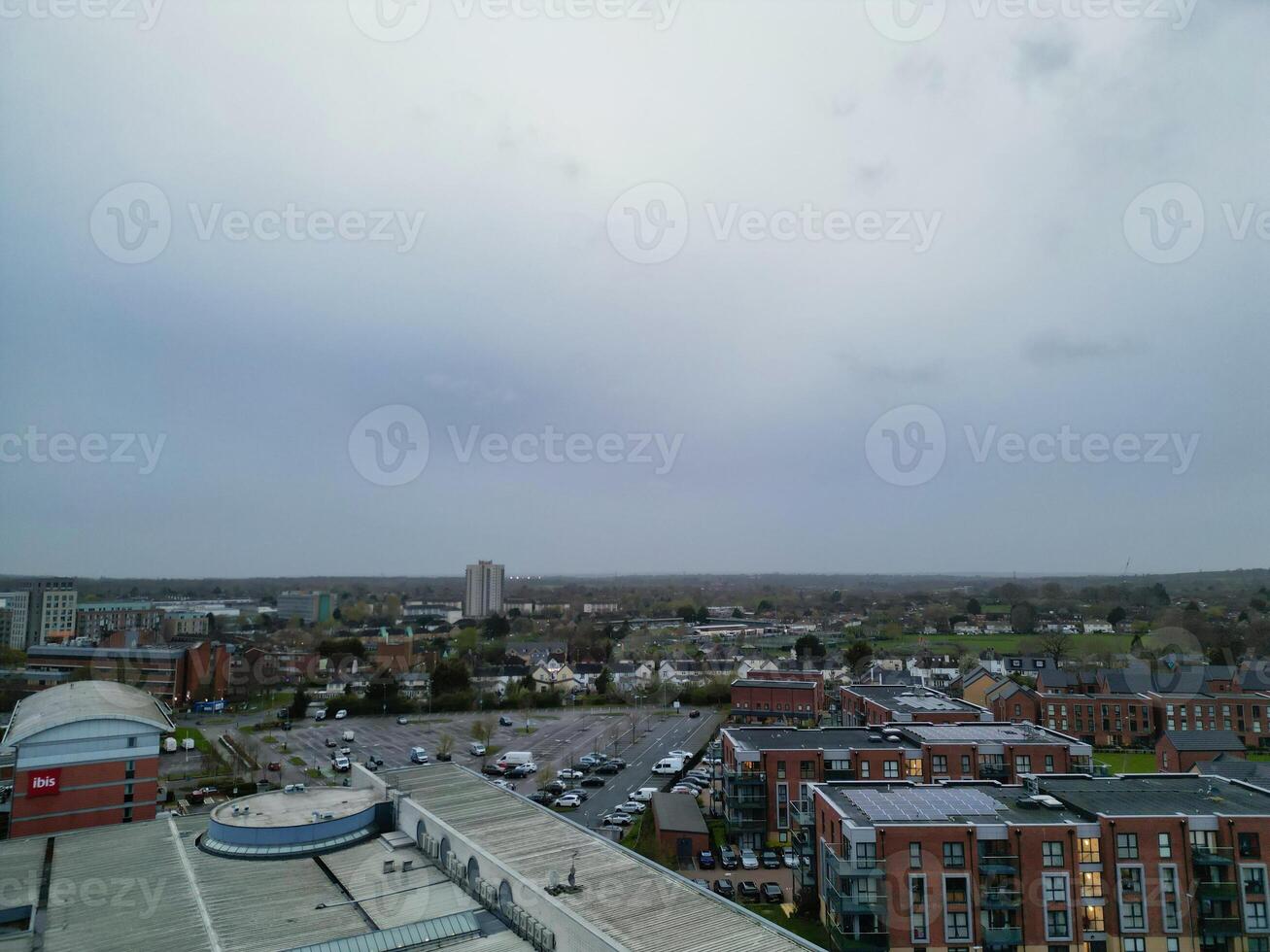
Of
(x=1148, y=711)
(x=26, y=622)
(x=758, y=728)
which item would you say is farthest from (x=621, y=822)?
(x=26, y=622)

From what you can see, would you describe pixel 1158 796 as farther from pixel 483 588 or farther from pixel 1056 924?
pixel 483 588

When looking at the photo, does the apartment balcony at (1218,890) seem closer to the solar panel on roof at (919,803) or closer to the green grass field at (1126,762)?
the solar panel on roof at (919,803)

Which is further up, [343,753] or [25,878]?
[25,878]

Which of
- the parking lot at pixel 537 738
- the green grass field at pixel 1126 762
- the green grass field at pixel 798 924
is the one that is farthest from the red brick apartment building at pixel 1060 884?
the green grass field at pixel 1126 762

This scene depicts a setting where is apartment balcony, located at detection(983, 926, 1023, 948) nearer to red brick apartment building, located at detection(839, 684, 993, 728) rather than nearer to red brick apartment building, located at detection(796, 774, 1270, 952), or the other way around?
red brick apartment building, located at detection(796, 774, 1270, 952)

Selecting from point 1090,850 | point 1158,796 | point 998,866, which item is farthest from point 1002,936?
point 1158,796

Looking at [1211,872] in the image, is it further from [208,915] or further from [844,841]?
[208,915]

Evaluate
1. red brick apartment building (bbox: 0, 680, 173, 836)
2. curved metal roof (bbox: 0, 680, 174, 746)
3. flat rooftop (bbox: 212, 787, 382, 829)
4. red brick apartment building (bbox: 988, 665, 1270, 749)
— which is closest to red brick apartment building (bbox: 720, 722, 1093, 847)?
flat rooftop (bbox: 212, 787, 382, 829)
